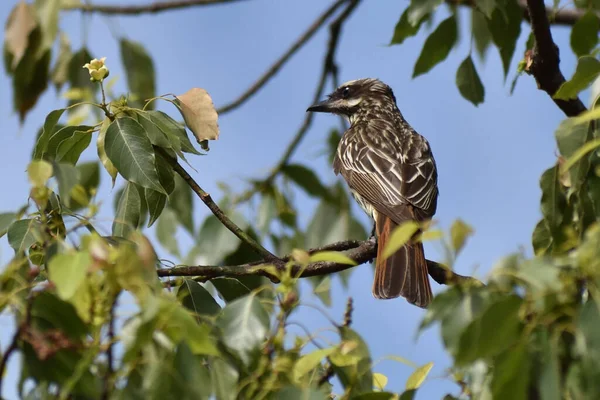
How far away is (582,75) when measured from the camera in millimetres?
3191

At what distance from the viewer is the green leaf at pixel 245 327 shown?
7.52ft

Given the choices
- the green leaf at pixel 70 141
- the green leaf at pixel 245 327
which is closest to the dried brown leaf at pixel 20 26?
the green leaf at pixel 70 141

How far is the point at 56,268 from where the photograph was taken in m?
2.05

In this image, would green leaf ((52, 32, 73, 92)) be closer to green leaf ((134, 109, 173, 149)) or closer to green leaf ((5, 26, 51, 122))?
green leaf ((5, 26, 51, 122))

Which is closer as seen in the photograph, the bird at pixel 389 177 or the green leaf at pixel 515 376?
the green leaf at pixel 515 376

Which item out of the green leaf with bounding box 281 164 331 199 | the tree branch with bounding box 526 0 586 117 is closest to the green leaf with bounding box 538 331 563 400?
the tree branch with bounding box 526 0 586 117

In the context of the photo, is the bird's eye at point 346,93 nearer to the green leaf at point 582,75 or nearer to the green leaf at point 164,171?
the green leaf at point 164,171

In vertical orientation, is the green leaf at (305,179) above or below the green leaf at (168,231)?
above

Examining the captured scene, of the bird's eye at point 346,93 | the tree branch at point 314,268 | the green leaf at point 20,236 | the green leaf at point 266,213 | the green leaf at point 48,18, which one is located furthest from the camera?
the bird's eye at point 346,93

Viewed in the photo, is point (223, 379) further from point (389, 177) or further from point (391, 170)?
point (391, 170)

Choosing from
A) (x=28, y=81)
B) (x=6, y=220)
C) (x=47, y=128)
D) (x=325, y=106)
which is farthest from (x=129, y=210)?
(x=325, y=106)

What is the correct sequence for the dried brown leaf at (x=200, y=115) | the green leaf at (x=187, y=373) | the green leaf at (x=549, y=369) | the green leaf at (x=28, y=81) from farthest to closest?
the green leaf at (x=28, y=81), the dried brown leaf at (x=200, y=115), the green leaf at (x=187, y=373), the green leaf at (x=549, y=369)

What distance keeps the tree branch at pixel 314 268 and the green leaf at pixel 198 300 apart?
0.59ft

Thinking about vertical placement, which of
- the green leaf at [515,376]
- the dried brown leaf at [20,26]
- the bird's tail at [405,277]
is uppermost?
the dried brown leaf at [20,26]
